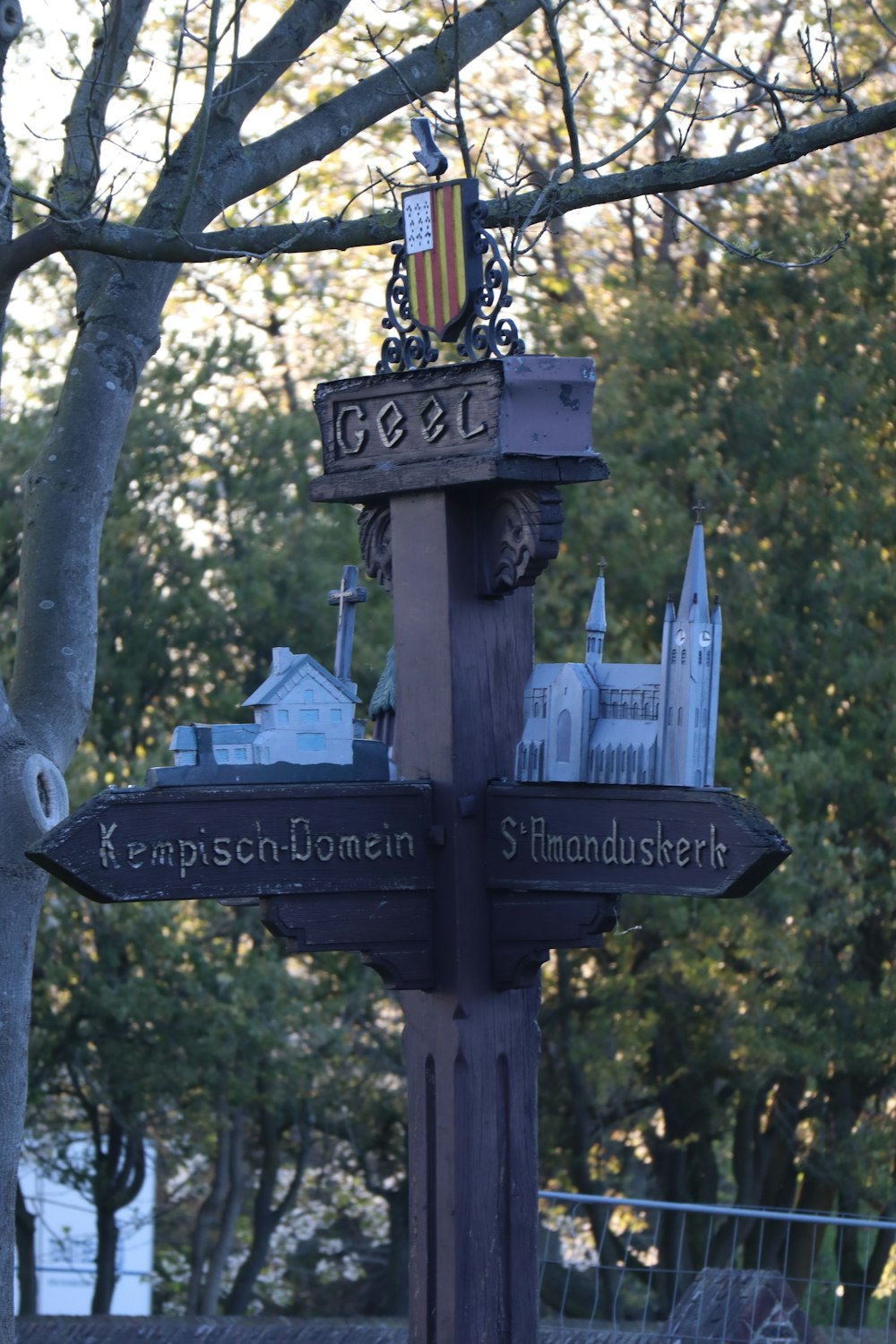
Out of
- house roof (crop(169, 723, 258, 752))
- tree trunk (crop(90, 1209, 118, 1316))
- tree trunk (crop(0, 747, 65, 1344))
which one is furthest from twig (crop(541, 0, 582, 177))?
tree trunk (crop(90, 1209, 118, 1316))

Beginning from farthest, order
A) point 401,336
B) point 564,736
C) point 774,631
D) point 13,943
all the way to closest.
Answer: point 774,631 < point 13,943 < point 401,336 < point 564,736

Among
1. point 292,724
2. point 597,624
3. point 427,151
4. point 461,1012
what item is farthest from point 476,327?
point 461,1012

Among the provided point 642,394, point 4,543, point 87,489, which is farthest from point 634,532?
point 87,489

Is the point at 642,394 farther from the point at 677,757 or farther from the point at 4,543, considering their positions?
the point at 677,757

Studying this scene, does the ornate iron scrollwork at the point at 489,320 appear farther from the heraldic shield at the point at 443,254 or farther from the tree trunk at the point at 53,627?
the tree trunk at the point at 53,627

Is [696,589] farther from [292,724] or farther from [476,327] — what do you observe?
[292,724]

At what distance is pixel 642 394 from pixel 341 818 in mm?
10435

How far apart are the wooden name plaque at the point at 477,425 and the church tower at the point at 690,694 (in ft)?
1.17

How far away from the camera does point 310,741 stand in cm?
430

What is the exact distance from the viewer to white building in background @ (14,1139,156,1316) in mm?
17094

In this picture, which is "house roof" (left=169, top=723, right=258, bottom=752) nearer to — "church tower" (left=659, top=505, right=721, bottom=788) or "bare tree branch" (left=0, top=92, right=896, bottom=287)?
"church tower" (left=659, top=505, right=721, bottom=788)

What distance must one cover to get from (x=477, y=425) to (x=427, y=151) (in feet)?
2.87

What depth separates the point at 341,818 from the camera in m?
4.18

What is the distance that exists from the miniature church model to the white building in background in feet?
43.6
